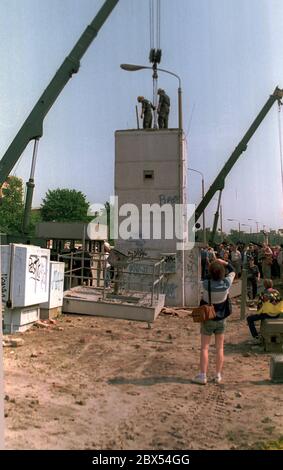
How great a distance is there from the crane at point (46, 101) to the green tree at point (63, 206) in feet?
129

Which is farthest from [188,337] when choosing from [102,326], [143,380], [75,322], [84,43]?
[84,43]

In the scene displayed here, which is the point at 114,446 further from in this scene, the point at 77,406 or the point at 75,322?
the point at 75,322

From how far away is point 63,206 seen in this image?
58812 millimetres

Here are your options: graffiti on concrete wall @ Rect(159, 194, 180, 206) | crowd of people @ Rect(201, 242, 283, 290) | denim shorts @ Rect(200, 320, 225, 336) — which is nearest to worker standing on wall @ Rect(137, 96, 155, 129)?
graffiti on concrete wall @ Rect(159, 194, 180, 206)

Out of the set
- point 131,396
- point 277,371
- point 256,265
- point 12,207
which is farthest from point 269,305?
point 12,207

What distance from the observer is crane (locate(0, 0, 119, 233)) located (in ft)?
59.2

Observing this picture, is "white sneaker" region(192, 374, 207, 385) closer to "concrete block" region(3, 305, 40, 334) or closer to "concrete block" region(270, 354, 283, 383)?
"concrete block" region(270, 354, 283, 383)

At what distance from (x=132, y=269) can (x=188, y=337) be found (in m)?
5.90

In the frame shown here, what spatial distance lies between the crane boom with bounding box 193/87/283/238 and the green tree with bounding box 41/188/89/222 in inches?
1353

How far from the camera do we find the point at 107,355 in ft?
24.2

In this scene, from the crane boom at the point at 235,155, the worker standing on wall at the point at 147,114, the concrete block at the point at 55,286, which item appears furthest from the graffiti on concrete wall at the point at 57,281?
the crane boom at the point at 235,155
